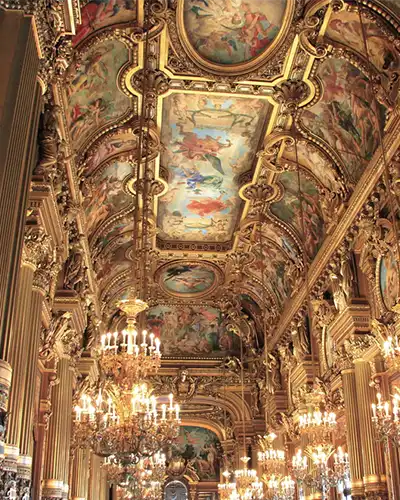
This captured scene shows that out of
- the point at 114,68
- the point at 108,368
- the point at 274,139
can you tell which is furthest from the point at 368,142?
the point at 108,368

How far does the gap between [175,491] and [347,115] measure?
19.8m

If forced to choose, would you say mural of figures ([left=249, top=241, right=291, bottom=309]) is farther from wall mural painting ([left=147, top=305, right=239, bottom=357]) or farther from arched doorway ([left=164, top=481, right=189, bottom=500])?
arched doorway ([left=164, top=481, right=189, bottom=500])

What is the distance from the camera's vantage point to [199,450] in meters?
27.7

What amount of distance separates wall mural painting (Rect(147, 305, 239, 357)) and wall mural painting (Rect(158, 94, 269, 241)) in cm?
557

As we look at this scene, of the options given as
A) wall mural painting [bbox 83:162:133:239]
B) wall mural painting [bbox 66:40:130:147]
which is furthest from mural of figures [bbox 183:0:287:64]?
wall mural painting [bbox 83:162:133:239]

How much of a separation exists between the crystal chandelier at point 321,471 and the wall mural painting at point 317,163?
543 cm

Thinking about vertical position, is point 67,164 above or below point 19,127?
above

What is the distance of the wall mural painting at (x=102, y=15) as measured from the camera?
1001 cm

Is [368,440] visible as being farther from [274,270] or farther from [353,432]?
[274,270]

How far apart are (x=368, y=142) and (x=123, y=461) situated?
7.15 meters

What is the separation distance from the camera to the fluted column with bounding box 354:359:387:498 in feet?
38.3

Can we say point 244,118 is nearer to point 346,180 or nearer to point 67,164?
point 346,180

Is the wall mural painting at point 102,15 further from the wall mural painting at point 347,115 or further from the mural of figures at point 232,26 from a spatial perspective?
the wall mural painting at point 347,115

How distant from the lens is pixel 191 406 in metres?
24.9
